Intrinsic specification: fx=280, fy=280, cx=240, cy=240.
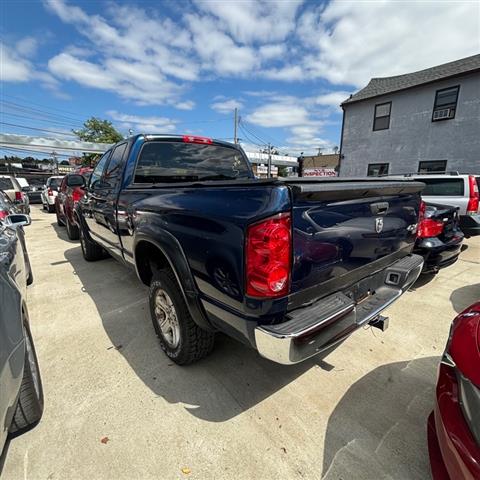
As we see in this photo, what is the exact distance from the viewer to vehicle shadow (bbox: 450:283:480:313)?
11.8 ft

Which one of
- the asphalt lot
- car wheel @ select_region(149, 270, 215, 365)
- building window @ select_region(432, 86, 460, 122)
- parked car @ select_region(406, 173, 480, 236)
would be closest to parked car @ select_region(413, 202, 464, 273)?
the asphalt lot

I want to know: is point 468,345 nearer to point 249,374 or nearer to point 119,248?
point 249,374

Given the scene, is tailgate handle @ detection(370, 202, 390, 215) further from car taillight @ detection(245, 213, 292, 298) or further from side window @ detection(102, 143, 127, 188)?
Answer: side window @ detection(102, 143, 127, 188)

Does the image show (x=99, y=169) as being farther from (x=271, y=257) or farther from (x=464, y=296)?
(x=464, y=296)

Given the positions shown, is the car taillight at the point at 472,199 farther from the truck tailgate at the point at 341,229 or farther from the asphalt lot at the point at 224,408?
the truck tailgate at the point at 341,229

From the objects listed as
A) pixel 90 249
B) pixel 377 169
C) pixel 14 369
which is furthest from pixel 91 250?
pixel 377 169

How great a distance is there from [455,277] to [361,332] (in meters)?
2.71

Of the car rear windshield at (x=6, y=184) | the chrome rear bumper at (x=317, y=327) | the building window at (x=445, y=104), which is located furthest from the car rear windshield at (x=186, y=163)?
the building window at (x=445, y=104)

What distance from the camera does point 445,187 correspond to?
636 centimetres

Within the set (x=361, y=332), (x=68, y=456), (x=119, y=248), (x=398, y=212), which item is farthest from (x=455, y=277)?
(x=68, y=456)

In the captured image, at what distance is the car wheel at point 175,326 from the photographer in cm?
227

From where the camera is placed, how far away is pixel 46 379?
236 cm

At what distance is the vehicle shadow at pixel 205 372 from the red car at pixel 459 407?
1175 millimetres

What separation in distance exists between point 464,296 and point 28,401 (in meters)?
4.91
